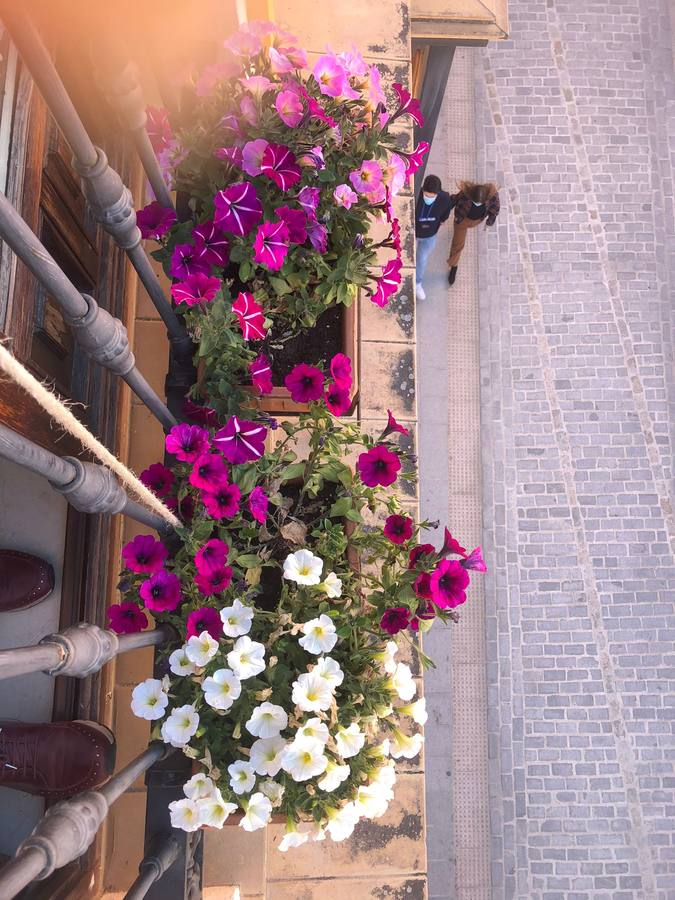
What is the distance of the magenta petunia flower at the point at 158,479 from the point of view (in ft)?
6.85

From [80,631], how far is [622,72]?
6459 mm

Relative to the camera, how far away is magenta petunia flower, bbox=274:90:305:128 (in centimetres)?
200

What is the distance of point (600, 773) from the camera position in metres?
4.63

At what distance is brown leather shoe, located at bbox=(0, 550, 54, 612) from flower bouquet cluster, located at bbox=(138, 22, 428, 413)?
1268 millimetres

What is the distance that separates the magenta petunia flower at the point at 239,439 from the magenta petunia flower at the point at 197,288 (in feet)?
1.25

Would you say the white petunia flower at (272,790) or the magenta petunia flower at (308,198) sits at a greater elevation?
the magenta petunia flower at (308,198)

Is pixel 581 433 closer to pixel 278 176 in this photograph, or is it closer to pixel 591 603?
pixel 591 603

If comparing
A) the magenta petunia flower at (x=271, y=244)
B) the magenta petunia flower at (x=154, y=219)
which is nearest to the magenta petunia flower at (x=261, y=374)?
the magenta petunia flower at (x=271, y=244)

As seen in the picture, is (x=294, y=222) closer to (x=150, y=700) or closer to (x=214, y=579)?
(x=214, y=579)

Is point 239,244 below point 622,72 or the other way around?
below

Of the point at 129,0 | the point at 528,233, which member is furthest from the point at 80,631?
the point at 528,233

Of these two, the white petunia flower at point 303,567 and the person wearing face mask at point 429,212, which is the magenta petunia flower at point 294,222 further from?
the person wearing face mask at point 429,212

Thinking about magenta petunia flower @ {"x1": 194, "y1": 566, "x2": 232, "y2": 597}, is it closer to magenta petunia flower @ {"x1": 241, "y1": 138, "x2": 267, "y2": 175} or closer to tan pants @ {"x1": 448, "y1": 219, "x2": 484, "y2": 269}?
magenta petunia flower @ {"x1": 241, "y1": 138, "x2": 267, "y2": 175}

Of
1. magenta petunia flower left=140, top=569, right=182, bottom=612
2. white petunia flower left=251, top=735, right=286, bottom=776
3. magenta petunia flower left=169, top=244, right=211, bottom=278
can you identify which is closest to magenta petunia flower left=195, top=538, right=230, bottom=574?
magenta petunia flower left=140, top=569, right=182, bottom=612
